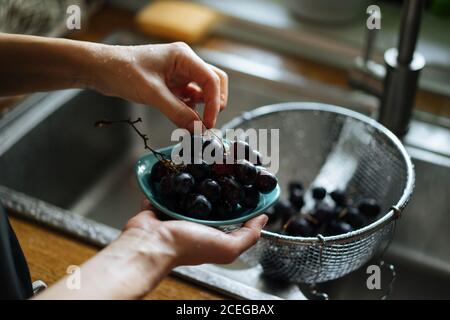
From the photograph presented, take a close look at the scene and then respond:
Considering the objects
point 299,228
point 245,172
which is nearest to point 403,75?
point 299,228

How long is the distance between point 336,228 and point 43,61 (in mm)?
519

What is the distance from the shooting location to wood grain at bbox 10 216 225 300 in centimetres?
87

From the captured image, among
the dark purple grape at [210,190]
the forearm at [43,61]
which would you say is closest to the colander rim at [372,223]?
the dark purple grape at [210,190]

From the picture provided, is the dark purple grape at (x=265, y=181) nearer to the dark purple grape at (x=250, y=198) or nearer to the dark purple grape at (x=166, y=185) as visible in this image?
the dark purple grape at (x=250, y=198)

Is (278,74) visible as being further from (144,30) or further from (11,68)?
(11,68)

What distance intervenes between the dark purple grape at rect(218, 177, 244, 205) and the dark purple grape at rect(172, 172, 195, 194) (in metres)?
0.04

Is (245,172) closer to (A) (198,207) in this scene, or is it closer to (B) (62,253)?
(A) (198,207)

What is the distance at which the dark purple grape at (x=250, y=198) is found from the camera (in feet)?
2.45

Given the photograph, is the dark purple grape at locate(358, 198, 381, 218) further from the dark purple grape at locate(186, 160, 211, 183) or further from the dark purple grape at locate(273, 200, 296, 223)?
the dark purple grape at locate(186, 160, 211, 183)

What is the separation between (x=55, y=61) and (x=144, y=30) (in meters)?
0.61

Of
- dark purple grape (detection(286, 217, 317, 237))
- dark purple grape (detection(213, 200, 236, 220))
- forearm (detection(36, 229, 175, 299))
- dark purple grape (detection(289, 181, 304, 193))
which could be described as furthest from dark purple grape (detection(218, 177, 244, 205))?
dark purple grape (detection(289, 181, 304, 193))

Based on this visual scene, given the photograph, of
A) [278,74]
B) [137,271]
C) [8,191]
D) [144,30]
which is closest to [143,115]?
[144,30]

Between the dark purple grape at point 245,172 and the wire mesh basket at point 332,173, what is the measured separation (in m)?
0.09

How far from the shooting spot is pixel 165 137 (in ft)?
4.48
